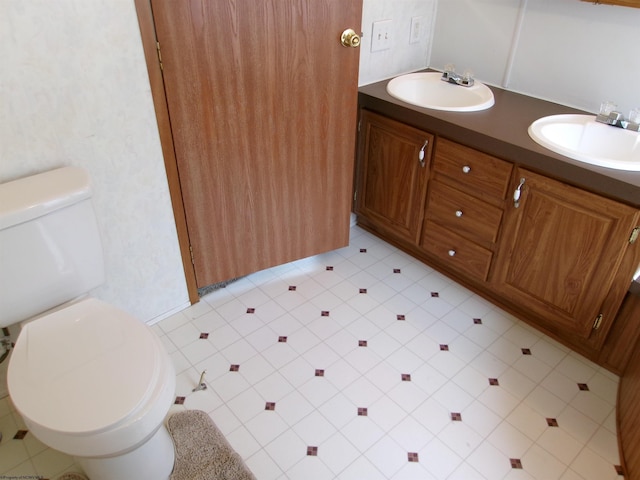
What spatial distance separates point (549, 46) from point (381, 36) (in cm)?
Result: 74

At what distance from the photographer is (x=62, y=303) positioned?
64.8 inches

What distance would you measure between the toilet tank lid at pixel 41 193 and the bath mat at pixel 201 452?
83 cm

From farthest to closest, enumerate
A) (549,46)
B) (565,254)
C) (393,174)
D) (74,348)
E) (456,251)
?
(393,174), (456,251), (549,46), (565,254), (74,348)

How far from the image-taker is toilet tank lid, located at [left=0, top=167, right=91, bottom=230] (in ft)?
4.69

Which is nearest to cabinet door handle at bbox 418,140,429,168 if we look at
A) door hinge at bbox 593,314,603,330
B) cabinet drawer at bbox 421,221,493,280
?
cabinet drawer at bbox 421,221,493,280

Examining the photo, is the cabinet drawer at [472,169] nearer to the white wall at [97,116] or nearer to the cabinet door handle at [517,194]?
the cabinet door handle at [517,194]

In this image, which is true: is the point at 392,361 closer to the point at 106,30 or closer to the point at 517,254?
the point at 517,254

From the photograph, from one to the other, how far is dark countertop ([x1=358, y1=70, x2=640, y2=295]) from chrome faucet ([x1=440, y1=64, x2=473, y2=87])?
146mm

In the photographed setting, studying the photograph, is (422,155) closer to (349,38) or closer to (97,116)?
(349,38)

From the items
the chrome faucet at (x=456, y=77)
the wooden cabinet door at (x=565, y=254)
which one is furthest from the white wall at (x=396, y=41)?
the wooden cabinet door at (x=565, y=254)

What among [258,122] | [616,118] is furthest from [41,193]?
[616,118]

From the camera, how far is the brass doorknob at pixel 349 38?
1.98 metres

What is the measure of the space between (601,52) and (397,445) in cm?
170

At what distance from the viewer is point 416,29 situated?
98.9 inches
